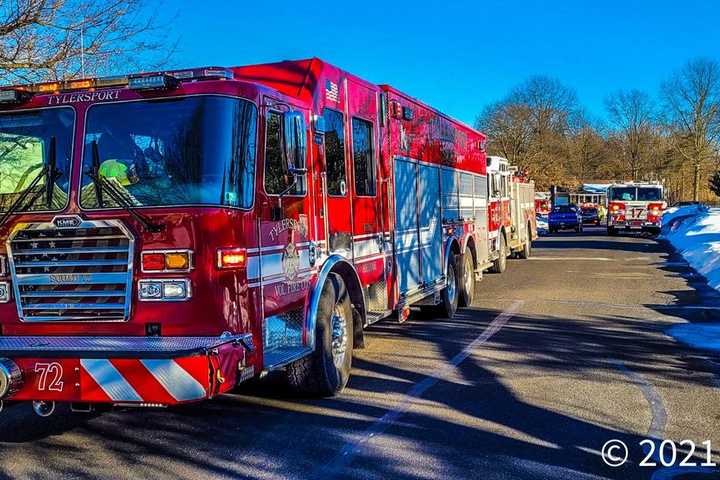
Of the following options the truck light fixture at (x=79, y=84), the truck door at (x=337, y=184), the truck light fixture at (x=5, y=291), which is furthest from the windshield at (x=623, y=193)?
the truck light fixture at (x=5, y=291)

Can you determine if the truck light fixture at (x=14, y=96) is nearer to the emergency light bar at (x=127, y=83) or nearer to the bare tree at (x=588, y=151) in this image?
the emergency light bar at (x=127, y=83)

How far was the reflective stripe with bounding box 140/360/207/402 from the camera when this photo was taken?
14.7 ft

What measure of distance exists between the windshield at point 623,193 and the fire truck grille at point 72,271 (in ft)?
108

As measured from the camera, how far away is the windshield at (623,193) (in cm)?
3478

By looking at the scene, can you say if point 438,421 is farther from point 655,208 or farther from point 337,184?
point 655,208

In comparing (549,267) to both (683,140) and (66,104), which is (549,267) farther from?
(683,140)

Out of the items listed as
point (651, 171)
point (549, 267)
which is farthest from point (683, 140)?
point (549, 267)

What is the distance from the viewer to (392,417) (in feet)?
19.3

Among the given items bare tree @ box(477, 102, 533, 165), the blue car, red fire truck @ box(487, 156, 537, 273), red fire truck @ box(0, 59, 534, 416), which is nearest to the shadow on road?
red fire truck @ box(0, 59, 534, 416)

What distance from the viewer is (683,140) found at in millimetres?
66250

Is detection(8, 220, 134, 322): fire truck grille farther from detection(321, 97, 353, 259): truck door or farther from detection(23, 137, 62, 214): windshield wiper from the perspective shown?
detection(321, 97, 353, 259): truck door

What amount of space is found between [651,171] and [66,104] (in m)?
79.9

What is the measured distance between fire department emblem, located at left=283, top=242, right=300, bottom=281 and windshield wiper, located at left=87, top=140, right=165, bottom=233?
1.16 meters

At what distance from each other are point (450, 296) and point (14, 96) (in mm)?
7265
